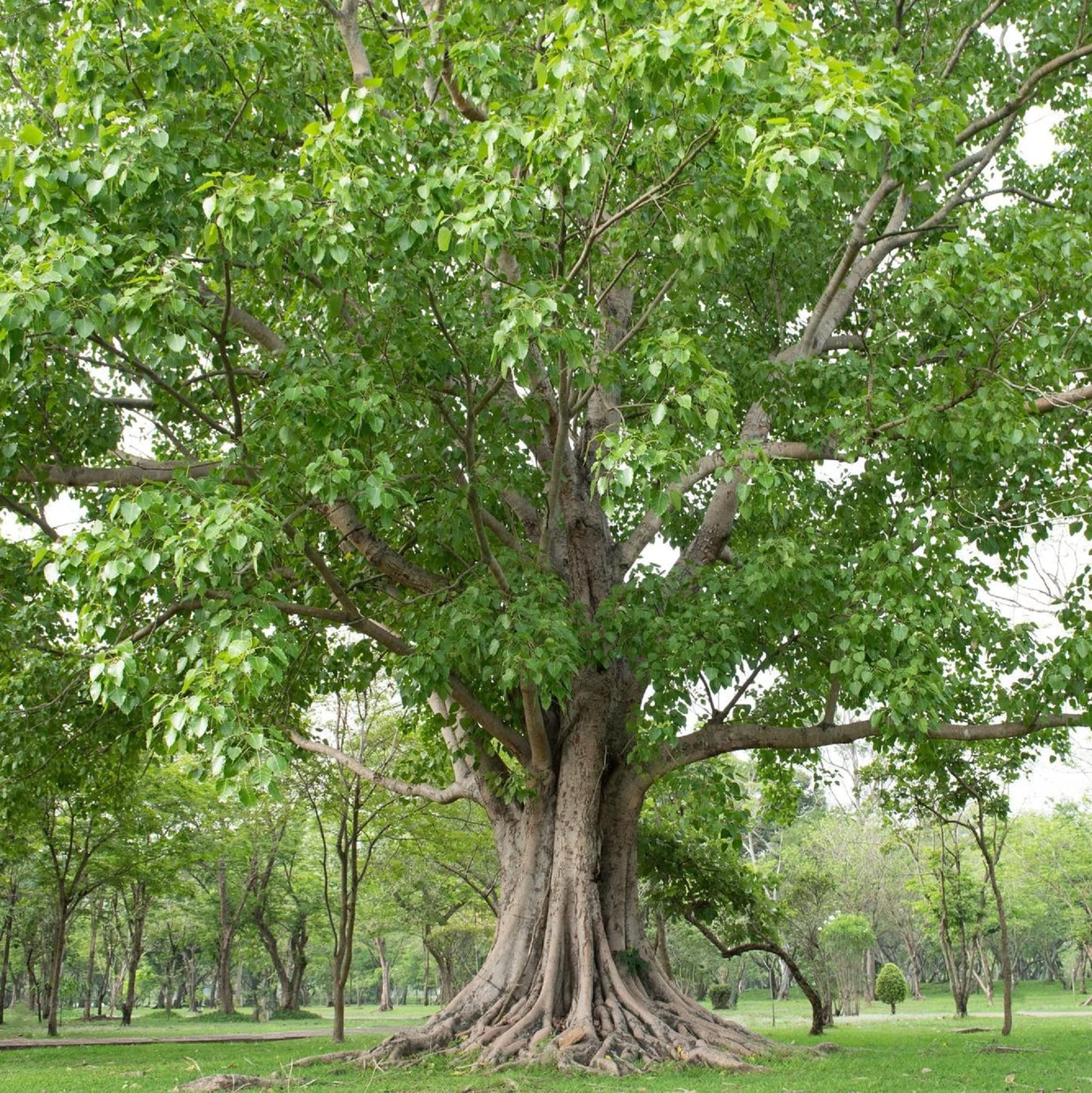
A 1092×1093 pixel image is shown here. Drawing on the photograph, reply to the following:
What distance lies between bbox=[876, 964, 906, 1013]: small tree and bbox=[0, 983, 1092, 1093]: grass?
12.9 meters

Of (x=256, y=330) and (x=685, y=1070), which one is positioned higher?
(x=256, y=330)

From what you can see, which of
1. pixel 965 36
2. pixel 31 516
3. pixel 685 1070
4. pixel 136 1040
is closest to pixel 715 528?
pixel 685 1070

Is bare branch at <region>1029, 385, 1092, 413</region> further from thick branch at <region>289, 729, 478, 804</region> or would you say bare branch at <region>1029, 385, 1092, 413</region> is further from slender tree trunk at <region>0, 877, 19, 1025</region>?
slender tree trunk at <region>0, 877, 19, 1025</region>

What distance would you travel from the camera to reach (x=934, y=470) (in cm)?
926

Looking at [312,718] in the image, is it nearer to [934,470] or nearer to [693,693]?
[693,693]

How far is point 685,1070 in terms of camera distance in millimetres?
Result: 8039

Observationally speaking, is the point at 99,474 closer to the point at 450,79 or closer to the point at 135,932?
the point at 450,79

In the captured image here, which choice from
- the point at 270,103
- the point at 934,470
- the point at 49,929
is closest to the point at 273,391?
the point at 270,103

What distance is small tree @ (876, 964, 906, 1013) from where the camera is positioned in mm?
28469

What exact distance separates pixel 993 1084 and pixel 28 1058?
39.1ft

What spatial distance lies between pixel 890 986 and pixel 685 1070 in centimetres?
2365

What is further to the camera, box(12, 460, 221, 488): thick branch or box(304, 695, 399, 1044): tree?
box(304, 695, 399, 1044): tree

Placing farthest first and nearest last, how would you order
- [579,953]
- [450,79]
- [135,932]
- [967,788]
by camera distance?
1. [135,932]
2. [967,788]
3. [579,953]
4. [450,79]

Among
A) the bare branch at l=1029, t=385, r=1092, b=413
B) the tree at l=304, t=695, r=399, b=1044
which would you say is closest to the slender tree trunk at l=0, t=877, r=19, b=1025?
the tree at l=304, t=695, r=399, b=1044
